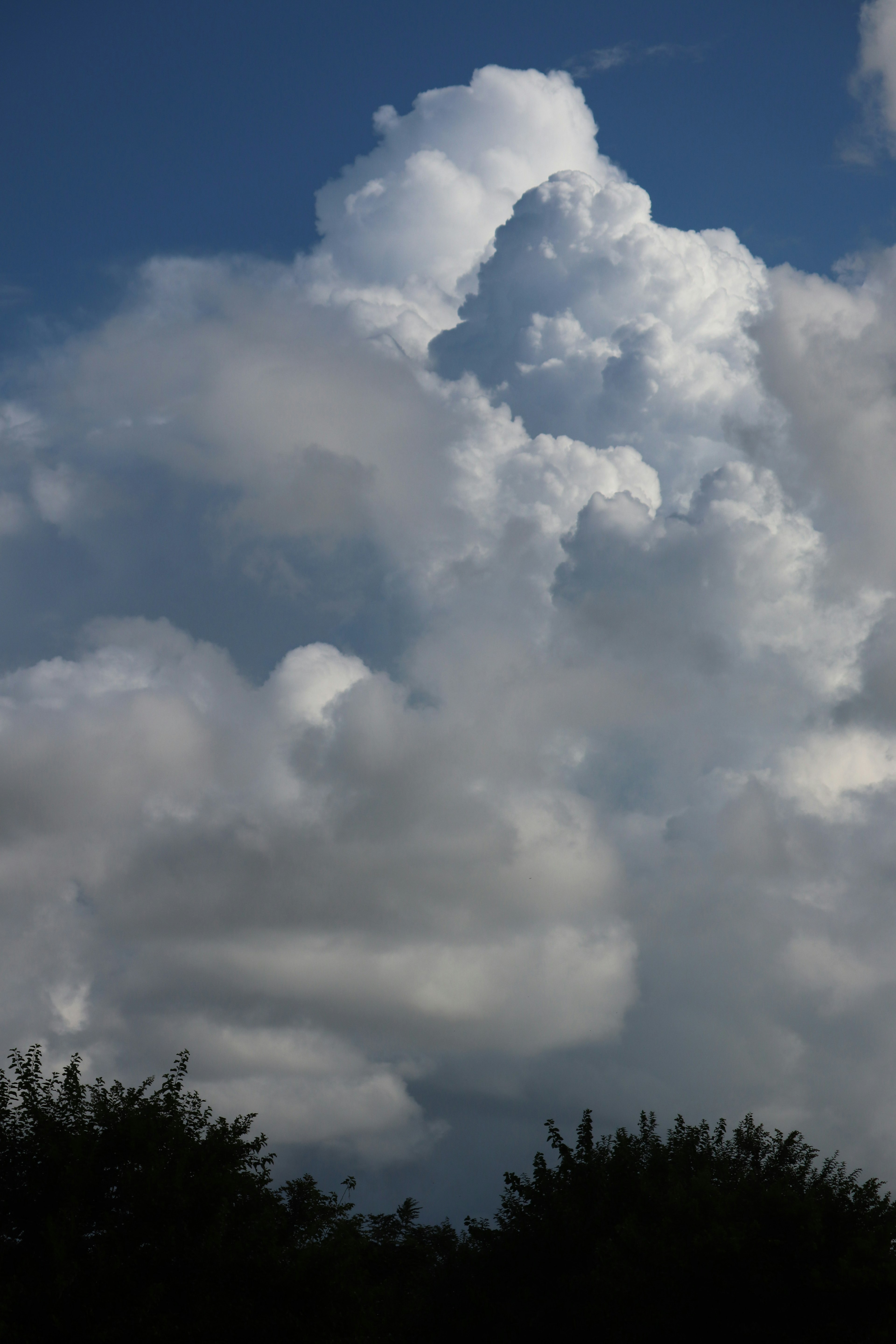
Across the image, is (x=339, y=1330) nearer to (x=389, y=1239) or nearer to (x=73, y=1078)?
(x=73, y=1078)

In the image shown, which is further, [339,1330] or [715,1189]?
[715,1189]

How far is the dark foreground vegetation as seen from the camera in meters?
28.4

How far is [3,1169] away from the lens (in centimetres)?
3102

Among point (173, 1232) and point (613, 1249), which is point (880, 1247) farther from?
point (173, 1232)

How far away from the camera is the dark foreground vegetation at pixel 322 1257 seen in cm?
2838

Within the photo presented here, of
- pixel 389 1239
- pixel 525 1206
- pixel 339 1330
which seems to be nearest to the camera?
pixel 339 1330

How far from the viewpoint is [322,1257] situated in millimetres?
30234

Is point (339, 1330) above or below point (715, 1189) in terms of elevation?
below

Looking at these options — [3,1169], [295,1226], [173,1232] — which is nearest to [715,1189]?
[295,1226]

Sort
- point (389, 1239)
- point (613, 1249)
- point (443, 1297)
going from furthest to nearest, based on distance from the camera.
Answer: point (389, 1239) < point (443, 1297) < point (613, 1249)

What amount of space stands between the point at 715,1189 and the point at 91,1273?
20.2 metres

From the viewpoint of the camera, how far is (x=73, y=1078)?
Answer: 3381 centimetres

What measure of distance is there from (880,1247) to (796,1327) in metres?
4.82

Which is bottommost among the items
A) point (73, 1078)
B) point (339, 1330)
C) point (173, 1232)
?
point (339, 1330)
